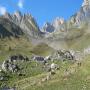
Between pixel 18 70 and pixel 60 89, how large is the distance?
5561cm

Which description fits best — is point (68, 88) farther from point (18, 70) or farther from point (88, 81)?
point (18, 70)

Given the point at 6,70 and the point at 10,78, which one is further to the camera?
the point at 6,70

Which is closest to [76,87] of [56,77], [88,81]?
[88,81]

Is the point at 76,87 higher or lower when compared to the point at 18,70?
lower

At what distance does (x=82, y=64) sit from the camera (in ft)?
224

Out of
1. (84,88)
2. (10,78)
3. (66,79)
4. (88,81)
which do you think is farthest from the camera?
(10,78)

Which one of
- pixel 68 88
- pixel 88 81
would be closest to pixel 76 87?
pixel 68 88

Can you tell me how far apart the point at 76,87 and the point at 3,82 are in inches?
1407

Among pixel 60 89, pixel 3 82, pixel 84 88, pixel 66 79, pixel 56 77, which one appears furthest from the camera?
pixel 3 82

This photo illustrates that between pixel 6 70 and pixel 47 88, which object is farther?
pixel 6 70

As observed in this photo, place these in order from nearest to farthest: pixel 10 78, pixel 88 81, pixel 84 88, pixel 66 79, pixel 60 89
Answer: pixel 84 88 → pixel 60 89 → pixel 88 81 → pixel 66 79 → pixel 10 78

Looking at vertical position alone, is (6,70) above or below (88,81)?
above

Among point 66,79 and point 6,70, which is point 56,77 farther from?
point 6,70

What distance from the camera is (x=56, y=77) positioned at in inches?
2611
